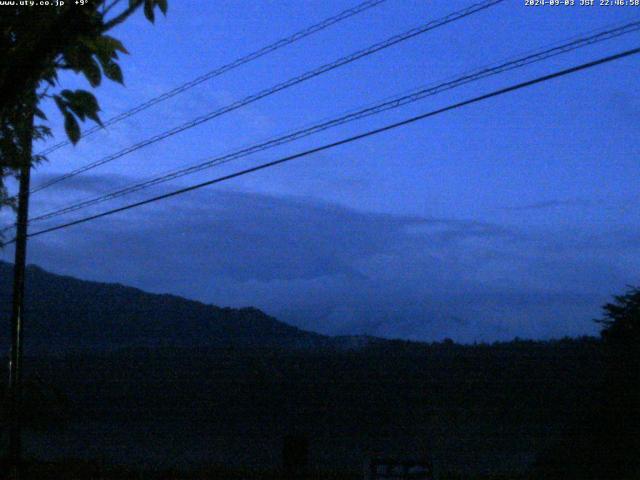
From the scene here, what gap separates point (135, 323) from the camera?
5409 centimetres

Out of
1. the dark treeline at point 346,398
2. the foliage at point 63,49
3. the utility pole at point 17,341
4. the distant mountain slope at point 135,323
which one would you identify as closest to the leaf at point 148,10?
the foliage at point 63,49

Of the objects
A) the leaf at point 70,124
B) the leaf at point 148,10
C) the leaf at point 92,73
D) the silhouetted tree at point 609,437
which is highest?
the leaf at point 148,10

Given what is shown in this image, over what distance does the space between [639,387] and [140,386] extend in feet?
80.5

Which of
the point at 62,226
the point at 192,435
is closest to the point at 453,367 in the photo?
the point at 192,435

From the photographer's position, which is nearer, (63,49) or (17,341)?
(63,49)

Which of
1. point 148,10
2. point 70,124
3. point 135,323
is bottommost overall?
point 70,124

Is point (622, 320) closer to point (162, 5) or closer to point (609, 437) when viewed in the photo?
point (609, 437)

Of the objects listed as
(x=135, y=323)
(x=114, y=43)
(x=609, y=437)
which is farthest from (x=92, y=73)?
(x=135, y=323)

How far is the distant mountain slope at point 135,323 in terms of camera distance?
50.7m

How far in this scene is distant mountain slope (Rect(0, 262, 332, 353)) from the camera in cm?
5072

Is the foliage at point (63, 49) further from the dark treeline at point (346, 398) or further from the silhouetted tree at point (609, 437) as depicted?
the dark treeline at point (346, 398)

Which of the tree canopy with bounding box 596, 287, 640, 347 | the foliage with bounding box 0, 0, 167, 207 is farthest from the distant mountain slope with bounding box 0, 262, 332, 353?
the foliage with bounding box 0, 0, 167, 207

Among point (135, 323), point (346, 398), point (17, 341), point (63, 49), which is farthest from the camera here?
point (135, 323)

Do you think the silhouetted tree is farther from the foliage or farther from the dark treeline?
the foliage
